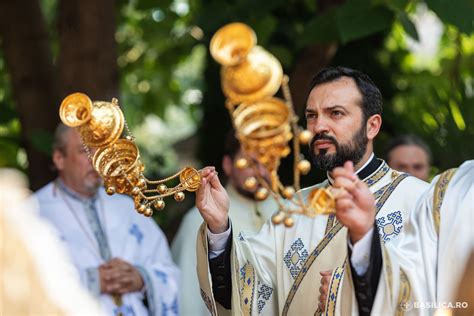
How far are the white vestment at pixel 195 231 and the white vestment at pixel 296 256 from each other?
6.07 ft

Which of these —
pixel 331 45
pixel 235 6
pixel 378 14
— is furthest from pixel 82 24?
pixel 378 14

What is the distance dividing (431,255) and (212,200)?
34.9 inches

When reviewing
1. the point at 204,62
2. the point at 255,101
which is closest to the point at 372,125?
the point at 255,101

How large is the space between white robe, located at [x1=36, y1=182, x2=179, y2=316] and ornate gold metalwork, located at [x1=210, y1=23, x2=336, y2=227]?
2719 mm

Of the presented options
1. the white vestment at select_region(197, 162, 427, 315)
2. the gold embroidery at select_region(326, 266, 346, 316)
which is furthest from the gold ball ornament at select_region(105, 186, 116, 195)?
the gold embroidery at select_region(326, 266, 346, 316)

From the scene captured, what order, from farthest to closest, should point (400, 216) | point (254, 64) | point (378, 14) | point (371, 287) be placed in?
point (378, 14), point (400, 216), point (371, 287), point (254, 64)

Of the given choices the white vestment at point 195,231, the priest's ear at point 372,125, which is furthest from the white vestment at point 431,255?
the white vestment at point 195,231

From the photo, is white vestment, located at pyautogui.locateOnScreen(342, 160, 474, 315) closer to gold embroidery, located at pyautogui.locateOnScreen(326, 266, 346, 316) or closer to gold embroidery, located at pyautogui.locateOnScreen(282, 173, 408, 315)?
gold embroidery, located at pyautogui.locateOnScreen(326, 266, 346, 316)

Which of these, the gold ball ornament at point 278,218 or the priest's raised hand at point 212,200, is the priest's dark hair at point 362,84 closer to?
the priest's raised hand at point 212,200

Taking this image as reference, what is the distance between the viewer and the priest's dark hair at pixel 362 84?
4.38 m

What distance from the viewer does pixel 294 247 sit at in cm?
451

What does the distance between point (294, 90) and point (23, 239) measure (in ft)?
18.2

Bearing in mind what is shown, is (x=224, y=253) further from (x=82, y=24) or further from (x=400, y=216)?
(x=82, y=24)

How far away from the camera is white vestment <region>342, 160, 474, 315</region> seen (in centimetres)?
377
